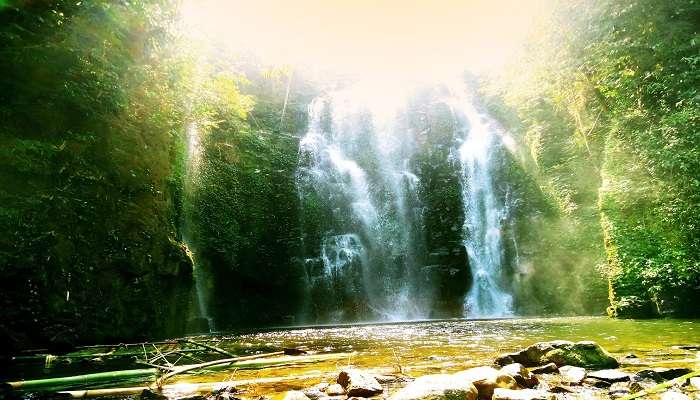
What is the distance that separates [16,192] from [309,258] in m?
12.6

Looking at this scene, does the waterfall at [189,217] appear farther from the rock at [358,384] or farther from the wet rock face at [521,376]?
the wet rock face at [521,376]

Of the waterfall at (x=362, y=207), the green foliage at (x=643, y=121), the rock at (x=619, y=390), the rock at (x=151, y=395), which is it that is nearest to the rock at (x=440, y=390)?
the rock at (x=619, y=390)

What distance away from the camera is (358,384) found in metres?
4.04

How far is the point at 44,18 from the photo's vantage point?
6.81 metres

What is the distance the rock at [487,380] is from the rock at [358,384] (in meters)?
0.80

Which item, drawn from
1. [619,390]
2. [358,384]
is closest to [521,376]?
[619,390]

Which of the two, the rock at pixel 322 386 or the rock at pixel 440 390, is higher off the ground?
the rock at pixel 440 390

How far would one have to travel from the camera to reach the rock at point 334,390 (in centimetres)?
409

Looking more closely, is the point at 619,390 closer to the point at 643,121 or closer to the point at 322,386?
the point at 322,386

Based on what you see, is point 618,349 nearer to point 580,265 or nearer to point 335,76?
point 580,265

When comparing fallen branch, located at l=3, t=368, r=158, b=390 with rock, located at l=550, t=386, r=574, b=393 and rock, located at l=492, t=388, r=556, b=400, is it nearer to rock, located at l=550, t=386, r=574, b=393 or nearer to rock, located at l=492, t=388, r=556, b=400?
rock, located at l=492, t=388, r=556, b=400

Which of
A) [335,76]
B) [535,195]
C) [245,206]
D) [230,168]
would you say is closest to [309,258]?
[245,206]

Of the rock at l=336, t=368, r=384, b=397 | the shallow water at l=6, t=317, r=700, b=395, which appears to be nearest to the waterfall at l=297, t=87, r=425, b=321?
the shallow water at l=6, t=317, r=700, b=395

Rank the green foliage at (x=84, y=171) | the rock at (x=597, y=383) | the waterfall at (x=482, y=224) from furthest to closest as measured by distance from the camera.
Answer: the waterfall at (x=482, y=224), the green foliage at (x=84, y=171), the rock at (x=597, y=383)
